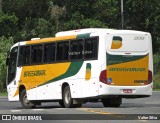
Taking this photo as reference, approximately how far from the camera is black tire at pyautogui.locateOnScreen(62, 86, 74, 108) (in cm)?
2822

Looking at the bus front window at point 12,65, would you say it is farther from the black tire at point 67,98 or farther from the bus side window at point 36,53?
the black tire at point 67,98

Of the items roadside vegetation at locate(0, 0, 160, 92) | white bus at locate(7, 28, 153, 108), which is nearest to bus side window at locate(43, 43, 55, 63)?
white bus at locate(7, 28, 153, 108)

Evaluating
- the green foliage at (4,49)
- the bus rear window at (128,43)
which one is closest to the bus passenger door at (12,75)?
the bus rear window at (128,43)

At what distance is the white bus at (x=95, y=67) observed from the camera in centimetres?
2712

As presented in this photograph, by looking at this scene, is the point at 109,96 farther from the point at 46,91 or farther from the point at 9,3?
the point at 9,3

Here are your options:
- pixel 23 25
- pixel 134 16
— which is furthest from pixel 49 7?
pixel 134 16

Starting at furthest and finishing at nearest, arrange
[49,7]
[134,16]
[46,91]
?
[134,16], [49,7], [46,91]

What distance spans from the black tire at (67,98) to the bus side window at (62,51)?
124cm

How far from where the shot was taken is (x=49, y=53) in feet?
97.6

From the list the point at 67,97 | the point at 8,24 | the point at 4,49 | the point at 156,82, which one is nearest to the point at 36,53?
the point at 67,97

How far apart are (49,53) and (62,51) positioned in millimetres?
891

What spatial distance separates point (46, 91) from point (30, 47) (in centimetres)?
231

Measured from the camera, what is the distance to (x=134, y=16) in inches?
2918

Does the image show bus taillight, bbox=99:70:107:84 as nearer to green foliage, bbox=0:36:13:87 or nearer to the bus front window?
the bus front window
